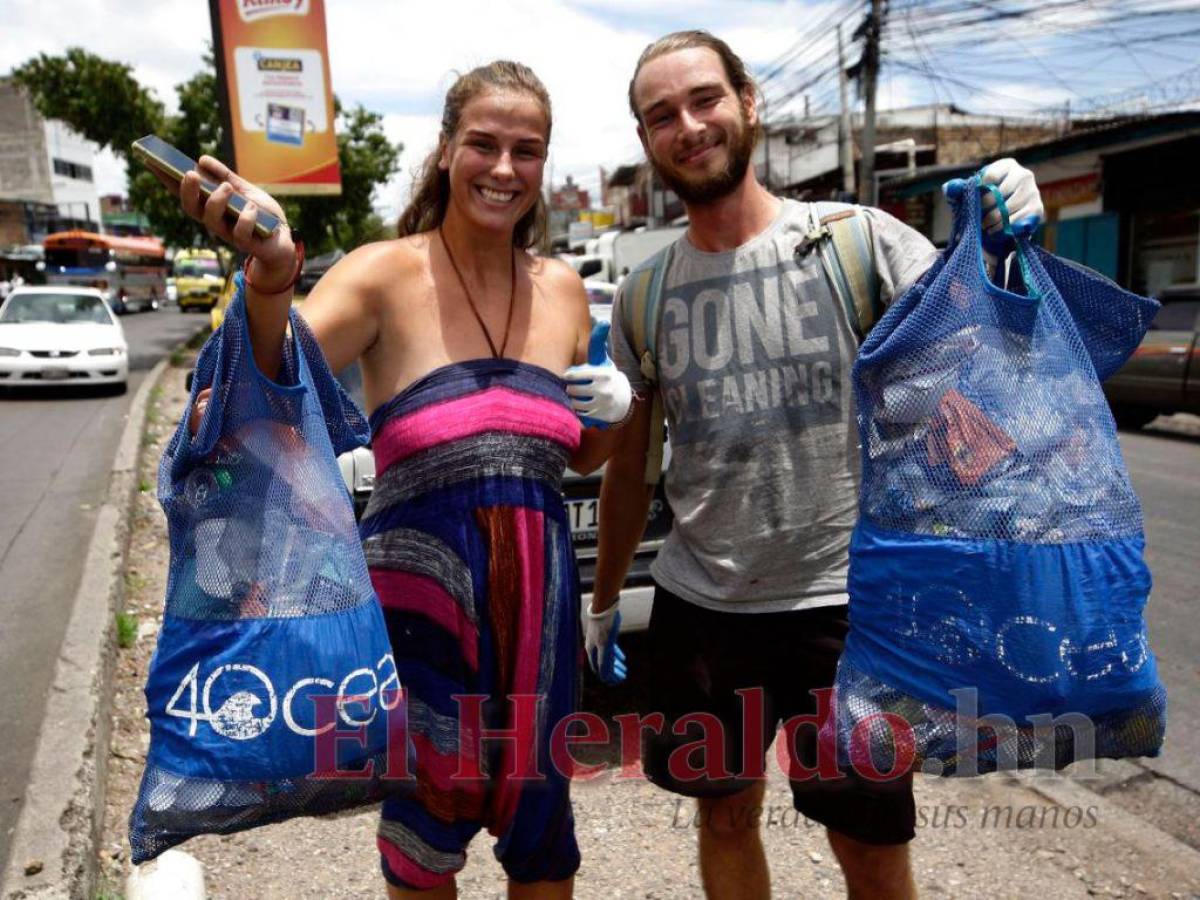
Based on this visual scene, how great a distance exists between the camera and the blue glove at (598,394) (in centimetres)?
189

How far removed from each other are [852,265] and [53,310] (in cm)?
1441

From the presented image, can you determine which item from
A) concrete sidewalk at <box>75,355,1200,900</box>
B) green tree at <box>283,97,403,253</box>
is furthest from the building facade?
concrete sidewalk at <box>75,355,1200,900</box>

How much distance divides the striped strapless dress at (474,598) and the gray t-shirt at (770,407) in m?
0.31

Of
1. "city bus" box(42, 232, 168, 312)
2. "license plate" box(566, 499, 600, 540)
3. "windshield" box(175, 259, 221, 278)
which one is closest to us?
"license plate" box(566, 499, 600, 540)

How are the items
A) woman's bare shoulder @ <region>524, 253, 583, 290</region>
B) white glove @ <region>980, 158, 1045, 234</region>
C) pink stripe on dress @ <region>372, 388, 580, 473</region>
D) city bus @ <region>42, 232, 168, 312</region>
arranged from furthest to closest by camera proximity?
city bus @ <region>42, 232, 168, 312</region> → woman's bare shoulder @ <region>524, 253, 583, 290</region> → pink stripe on dress @ <region>372, 388, 580, 473</region> → white glove @ <region>980, 158, 1045, 234</region>

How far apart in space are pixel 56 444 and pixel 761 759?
921cm

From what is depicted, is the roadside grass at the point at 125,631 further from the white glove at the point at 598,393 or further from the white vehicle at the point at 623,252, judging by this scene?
the white vehicle at the point at 623,252

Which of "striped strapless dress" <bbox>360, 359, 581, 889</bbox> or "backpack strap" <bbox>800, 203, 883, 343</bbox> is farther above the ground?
"backpack strap" <bbox>800, 203, 883, 343</bbox>

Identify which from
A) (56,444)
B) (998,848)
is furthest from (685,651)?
(56,444)

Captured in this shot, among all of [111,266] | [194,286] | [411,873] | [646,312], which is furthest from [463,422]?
[111,266]

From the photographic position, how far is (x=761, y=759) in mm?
2107

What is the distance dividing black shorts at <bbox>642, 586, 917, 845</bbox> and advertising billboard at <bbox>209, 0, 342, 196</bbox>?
332 inches

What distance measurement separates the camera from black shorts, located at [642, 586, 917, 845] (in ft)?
6.42

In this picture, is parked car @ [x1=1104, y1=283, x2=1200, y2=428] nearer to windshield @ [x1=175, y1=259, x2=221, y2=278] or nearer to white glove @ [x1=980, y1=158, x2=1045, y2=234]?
white glove @ [x1=980, y1=158, x2=1045, y2=234]
